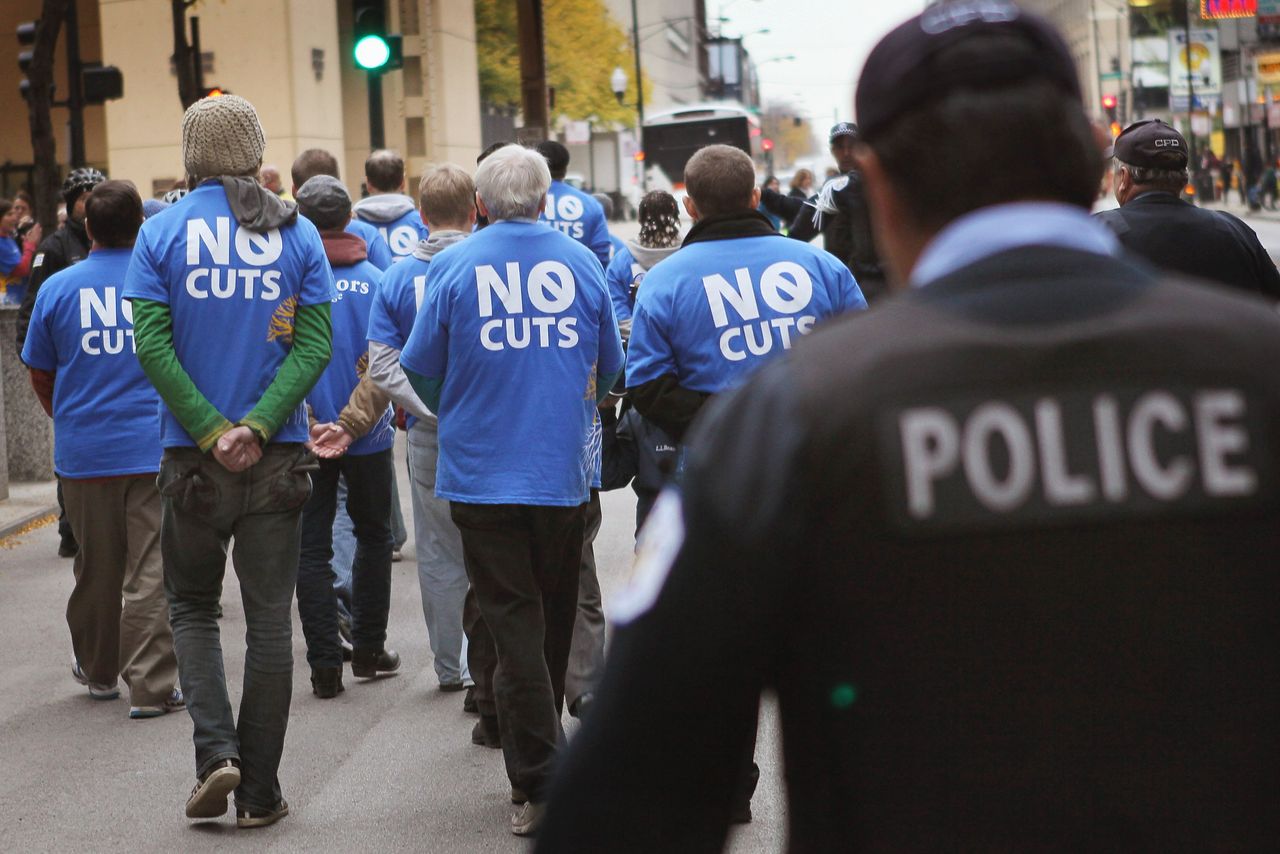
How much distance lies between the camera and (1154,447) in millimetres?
1459

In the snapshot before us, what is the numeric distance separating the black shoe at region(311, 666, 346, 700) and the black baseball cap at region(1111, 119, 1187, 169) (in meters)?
3.75

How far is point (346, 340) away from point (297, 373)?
2194mm

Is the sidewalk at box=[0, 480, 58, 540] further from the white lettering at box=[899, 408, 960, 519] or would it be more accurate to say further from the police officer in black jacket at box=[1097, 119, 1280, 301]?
the white lettering at box=[899, 408, 960, 519]

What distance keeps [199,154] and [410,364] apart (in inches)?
37.9

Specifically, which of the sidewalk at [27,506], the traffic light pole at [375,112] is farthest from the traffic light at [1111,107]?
the sidewalk at [27,506]

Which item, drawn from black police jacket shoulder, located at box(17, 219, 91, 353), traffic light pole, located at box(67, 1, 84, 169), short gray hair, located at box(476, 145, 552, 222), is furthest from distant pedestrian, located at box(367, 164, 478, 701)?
traffic light pole, located at box(67, 1, 84, 169)

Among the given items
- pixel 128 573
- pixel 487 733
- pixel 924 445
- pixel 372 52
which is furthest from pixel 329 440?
pixel 372 52

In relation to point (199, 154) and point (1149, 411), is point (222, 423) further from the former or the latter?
point (1149, 411)

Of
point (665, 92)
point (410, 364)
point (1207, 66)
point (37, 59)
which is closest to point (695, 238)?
point (410, 364)

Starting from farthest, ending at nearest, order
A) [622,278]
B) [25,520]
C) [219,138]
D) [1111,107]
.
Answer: [1111,107] → [25,520] → [622,278] → [219,138]

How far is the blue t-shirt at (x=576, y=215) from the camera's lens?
9.98 meters

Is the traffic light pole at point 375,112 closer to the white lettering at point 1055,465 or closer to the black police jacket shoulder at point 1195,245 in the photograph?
the black police jacket shoulder at point 1195,245

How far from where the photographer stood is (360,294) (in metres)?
7.50

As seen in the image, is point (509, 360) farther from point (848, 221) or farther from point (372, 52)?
point (372, 52)
